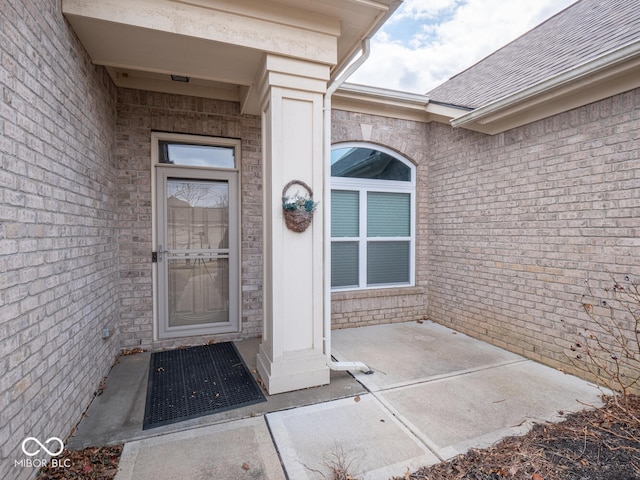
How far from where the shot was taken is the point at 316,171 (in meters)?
2.90

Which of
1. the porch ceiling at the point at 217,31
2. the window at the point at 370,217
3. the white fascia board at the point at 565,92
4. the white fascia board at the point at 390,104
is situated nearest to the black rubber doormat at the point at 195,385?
the window at the point at 370,217

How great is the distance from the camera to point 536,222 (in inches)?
135

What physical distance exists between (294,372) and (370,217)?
2675mm

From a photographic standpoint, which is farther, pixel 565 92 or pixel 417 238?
pixel 417 238

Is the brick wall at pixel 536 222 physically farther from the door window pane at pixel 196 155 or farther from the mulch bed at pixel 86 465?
the mulch bed at pixel 86 465

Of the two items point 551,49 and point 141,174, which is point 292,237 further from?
point 551,49

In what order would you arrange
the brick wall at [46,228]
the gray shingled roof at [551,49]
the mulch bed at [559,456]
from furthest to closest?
the gray shingled roof at [551,49]
the mulch bed at [559,456]
the brick wall at [46,228]

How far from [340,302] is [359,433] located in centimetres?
233

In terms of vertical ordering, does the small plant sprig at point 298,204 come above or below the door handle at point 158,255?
above

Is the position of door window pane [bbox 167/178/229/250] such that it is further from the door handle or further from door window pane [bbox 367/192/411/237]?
door window pane [bbox 367/192/411/237]

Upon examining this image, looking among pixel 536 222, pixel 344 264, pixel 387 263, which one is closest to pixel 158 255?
pixel 344 264

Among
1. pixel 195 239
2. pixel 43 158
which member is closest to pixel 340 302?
pixel 195 239

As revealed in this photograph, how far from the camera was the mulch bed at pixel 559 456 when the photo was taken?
1.75 m

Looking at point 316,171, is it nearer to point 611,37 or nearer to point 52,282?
point 52,282
